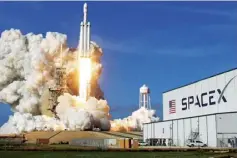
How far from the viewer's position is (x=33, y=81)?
138625mm

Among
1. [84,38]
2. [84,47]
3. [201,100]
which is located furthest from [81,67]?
[201,100]

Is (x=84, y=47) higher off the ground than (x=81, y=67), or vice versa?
(x=84, y=47)

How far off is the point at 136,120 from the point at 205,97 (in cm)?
7181

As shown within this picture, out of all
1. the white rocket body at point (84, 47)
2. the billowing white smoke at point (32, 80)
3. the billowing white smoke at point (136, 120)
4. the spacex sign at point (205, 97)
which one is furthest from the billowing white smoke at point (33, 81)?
the spacex sign at point (205, 97)

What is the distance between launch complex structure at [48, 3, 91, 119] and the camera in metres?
140

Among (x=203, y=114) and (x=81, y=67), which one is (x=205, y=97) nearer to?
(x=203, y=114)

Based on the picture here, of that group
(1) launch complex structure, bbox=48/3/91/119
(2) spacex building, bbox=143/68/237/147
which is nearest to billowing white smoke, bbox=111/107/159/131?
(1) launch complex structure, bbox=48/3/91/119

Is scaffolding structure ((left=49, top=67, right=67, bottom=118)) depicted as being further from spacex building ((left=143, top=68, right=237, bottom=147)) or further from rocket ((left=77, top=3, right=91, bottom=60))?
spacex building ((left=143, top=68, right=237, bottom=147))

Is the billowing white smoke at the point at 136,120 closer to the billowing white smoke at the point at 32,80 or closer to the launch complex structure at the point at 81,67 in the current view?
the billowing white smoke at the point at 32,80

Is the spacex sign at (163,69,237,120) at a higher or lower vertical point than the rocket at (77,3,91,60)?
lower

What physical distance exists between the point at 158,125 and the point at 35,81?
55.1 metres

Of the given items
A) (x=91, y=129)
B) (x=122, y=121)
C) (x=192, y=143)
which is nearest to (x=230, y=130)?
(x=192, y=143)

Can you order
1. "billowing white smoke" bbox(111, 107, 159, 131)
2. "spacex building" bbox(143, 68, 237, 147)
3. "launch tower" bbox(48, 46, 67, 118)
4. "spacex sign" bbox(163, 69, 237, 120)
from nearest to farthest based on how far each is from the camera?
"spacex building" bbox(143, 68, 237, 147)
"spacex sign" bbox(163, 69, 237, 120)
"launch tower" bbox(48, 46, 67, 118)
"billowing white smoke" bbox(111, 107, 159, 131)

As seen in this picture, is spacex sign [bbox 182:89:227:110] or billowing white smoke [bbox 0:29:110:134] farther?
billowing white smoke [bbox 0:29:110:134]
